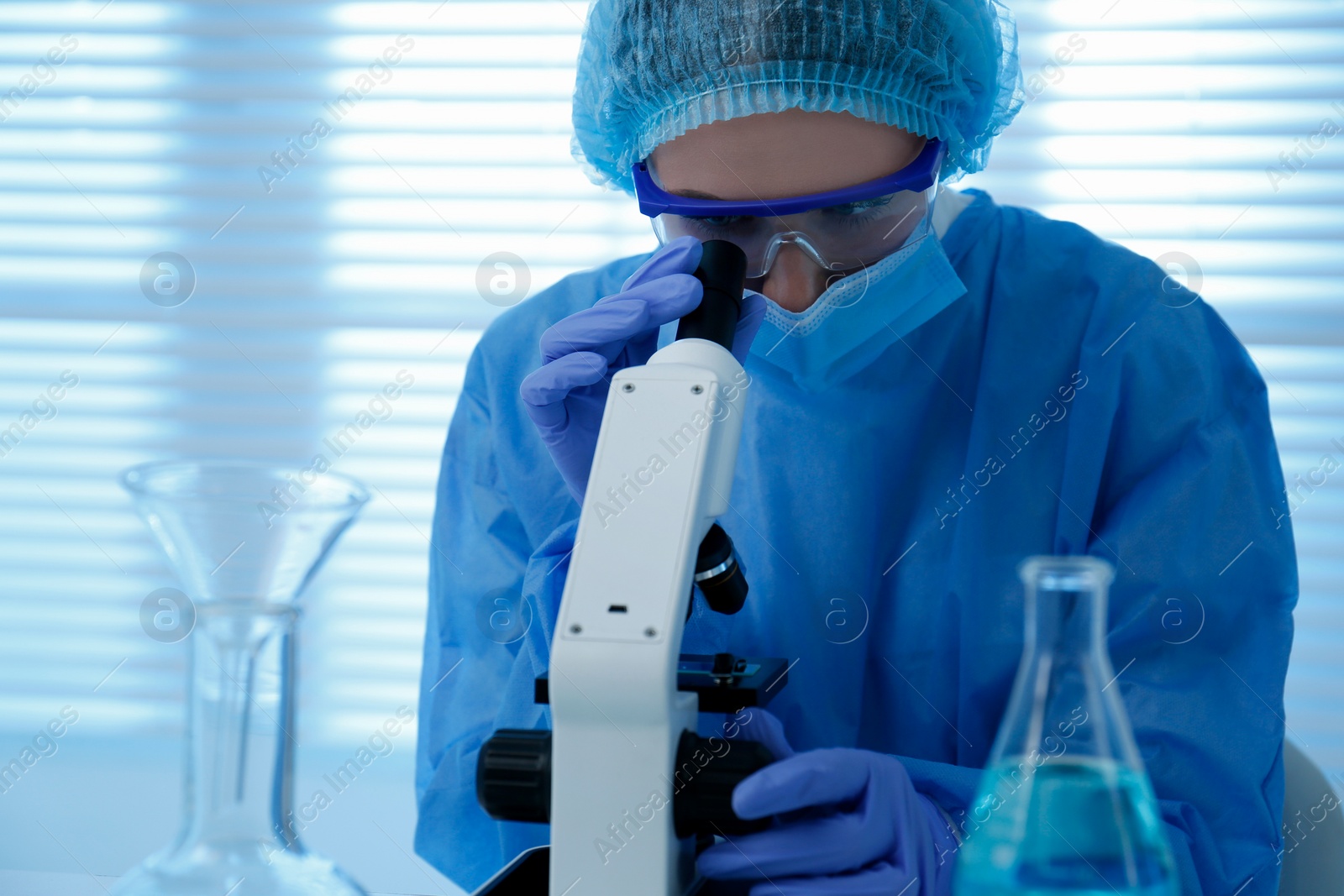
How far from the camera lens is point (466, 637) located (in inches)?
56.0

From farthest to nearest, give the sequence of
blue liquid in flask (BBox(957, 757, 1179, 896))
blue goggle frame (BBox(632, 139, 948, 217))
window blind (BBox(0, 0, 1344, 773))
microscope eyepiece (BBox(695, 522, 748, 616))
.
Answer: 1. window blind (BBox(0, 0, 1344, 773))
2. blue goggle frame (BBox(632, 139, 948, 217))
3. microscope eyepiece (BBox(695, 522, 748, 616))
4. blue liquid in flask (BBox(957, 757, 1179, 896))

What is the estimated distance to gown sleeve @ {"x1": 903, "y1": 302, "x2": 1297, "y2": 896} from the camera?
1.08 m

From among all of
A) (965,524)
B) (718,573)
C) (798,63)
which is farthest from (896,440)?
(718,573)

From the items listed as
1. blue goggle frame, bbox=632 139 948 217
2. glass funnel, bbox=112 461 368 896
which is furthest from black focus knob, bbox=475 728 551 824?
blue goggle frame, bbox=632 139 948 217

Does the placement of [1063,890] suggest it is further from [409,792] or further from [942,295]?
[409,792]

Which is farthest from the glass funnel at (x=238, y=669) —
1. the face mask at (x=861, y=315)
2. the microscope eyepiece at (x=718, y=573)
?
the face mask at (x=861, y=315)

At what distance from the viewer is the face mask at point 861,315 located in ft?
4.10

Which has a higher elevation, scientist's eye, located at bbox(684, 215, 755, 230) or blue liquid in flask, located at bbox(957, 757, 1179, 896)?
scientist's eye, located at bbox(684, 215, 755, 230)

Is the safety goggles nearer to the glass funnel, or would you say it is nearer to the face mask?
the face mask

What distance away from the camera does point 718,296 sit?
93cm

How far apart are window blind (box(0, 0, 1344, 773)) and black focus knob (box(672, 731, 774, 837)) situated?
1.72 metres

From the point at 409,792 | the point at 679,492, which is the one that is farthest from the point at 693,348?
the point at 409,792

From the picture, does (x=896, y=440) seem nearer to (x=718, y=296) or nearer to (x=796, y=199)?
(x=796, y=199)

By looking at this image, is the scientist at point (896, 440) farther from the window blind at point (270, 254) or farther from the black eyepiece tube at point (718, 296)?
the window blind at point (270, 254)
